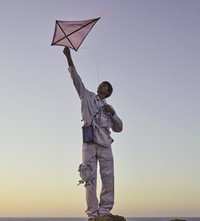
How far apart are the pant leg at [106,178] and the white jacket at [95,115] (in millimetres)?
230

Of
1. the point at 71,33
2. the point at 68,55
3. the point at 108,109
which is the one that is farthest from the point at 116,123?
the point at 71,33

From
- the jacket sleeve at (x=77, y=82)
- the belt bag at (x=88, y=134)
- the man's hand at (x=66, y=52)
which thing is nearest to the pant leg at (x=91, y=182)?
the belt bag at (x=88, y=134)

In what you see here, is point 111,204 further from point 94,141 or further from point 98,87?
point 98,87

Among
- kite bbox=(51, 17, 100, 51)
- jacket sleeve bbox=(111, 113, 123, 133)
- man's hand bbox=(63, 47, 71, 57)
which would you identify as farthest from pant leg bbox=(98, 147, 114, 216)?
kite bbox=(51, 17, 100, 51)

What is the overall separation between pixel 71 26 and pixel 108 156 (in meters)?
3.26

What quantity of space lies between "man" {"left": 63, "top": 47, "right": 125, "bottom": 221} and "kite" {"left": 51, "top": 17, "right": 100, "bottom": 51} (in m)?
0.66

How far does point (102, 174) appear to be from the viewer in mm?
8266

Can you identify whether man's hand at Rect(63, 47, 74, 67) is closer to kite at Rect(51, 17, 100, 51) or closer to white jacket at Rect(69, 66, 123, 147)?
white jacket at Rect(69, 66, 123, 147)

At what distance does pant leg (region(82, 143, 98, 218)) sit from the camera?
308 inches

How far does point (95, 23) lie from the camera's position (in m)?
8.88

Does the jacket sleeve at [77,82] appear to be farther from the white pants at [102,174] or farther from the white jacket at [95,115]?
the white pants at [102,174]

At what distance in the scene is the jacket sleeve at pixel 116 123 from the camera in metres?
8.57

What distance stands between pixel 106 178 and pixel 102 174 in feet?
0.46

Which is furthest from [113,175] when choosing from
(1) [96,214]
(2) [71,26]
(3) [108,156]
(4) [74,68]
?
(2) [71,26]
